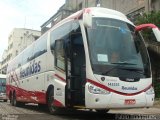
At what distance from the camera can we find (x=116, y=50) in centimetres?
1182

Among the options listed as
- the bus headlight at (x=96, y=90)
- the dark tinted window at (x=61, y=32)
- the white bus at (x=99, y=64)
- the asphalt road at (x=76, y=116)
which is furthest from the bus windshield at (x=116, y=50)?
the asphalt road at (x=76, y=116)

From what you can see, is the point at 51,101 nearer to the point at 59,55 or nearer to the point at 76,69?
the point at 59,55

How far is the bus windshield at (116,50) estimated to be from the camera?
11484 mm

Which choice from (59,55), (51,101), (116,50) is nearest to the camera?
(116,50)

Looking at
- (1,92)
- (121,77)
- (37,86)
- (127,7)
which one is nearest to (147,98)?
(121,77)

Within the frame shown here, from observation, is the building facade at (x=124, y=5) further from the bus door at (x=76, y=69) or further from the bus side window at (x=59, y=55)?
the bus door at (x=76, y=69)

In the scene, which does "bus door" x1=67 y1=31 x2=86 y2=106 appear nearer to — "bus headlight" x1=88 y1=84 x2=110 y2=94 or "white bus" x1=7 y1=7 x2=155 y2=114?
"white bus" x1=7 y1=7 x2=155 y2=114

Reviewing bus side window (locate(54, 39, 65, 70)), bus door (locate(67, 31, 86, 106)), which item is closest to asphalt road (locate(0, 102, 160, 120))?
bus door (locate(67, 31, 86, 106))

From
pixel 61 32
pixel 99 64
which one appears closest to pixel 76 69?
pixel 99 64

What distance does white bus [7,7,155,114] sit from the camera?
36.9 feet

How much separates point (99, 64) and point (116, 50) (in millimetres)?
799

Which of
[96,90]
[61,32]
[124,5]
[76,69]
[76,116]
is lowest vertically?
[76,116]

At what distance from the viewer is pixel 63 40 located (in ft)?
43.0

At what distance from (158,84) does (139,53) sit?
14303 millimetres
